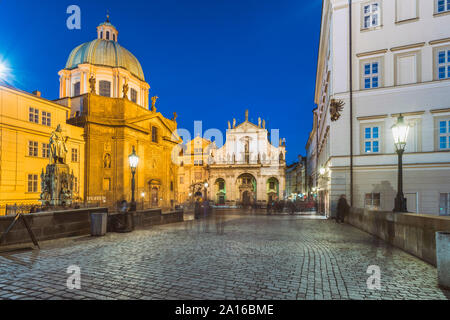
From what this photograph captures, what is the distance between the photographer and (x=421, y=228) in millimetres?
7863

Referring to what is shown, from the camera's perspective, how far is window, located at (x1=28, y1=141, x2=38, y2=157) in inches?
1049

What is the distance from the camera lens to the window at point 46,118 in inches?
1130

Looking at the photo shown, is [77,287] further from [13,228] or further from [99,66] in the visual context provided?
[99,66]

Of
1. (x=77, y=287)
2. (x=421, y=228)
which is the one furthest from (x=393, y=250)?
(x=77, y=287)

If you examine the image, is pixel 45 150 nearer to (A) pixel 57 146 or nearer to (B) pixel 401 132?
(A) pixel 57 146

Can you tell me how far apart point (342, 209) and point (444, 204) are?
587cm

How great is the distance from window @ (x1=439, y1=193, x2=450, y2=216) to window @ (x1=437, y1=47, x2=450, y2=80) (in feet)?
24.4

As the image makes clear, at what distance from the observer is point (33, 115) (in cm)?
2761

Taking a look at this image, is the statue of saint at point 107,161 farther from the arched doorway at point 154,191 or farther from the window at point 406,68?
the window at point 406,68

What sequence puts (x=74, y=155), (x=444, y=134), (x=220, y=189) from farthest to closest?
(x=220, y=189) → (x=74, y=155) → (x=444, y=134)

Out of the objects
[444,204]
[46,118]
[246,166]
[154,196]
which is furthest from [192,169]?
[444,204]

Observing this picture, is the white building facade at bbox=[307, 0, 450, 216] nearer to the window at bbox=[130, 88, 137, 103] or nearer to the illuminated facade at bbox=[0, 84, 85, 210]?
the illuminated facade at bbox=[0, 84, 85, 210]

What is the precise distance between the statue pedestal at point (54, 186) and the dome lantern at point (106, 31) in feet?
129

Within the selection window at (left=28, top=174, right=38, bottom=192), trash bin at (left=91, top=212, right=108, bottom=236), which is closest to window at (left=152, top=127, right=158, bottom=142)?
window at (left=28, top=174, right=38, bottom=192)
